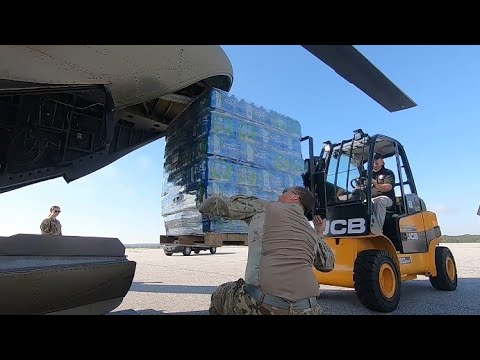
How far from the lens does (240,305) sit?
2160mm

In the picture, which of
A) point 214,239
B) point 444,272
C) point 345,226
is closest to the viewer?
point 214,239

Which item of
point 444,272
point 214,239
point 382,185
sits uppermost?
point 382,185

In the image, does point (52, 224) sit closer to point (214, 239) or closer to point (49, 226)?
point (49, 226)

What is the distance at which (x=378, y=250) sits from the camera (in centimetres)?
399

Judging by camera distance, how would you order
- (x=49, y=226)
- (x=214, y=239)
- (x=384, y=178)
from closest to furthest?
(x=214, y=239) → (x=384, y=178) → (x=49, y=226)

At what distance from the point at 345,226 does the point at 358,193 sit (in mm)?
469

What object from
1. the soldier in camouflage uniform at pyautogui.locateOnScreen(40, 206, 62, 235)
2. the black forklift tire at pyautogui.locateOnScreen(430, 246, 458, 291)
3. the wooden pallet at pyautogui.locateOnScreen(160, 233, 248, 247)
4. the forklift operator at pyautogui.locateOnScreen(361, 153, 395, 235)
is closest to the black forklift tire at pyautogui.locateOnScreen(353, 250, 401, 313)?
the forklift operator at pyautogui.locateOnScreen(361, 153, 395, 235)

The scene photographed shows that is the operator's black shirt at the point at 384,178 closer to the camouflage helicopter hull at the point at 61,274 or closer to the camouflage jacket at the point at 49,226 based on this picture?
the camouflage helicopter hull at the point at 61,274

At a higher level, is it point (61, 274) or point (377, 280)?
point (61, 274)

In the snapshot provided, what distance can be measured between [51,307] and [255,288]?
1.42 metres

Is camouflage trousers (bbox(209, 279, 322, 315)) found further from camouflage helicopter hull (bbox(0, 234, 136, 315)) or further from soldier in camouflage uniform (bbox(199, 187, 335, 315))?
camouflage helicopter hull (bbox(0, 234, 136, 315))

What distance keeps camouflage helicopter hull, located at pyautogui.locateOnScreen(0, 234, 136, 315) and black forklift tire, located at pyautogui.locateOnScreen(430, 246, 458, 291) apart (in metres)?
4.70

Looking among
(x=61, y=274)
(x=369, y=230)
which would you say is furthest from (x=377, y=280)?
(x=61, y=274)

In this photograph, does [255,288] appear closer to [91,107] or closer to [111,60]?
[111,60]
